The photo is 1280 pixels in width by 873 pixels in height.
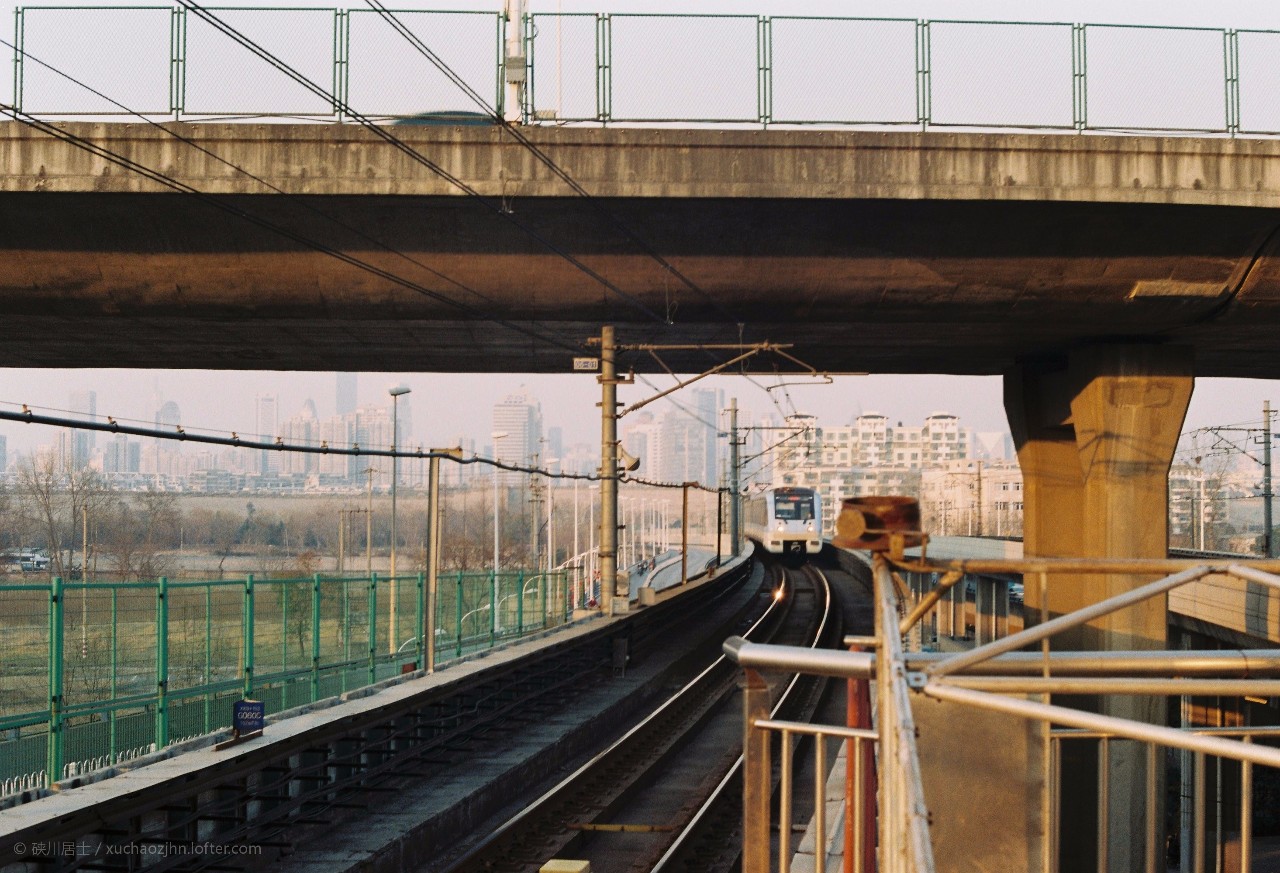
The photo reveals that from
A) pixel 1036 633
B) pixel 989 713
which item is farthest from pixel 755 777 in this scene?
pixel 1036 633

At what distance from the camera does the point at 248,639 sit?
1673 centimetres

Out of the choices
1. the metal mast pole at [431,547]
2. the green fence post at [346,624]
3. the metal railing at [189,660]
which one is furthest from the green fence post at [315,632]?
the metal mast pole at [431,547]

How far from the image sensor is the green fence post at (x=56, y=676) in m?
13.0

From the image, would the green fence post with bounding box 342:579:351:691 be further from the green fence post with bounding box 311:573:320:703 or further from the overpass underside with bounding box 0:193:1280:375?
the overpass underside with bounding box 0:193:1280:375

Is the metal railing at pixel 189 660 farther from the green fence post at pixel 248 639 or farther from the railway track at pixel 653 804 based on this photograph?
the railway track at pixel 653 804

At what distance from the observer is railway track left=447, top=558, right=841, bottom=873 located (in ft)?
41.4

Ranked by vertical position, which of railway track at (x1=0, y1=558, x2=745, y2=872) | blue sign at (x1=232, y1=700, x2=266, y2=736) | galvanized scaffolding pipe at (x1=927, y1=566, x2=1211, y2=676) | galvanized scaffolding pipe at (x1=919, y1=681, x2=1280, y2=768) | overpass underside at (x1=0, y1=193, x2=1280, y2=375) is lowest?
railway track at (x1=0, y1=558, x2=745, y2=872)

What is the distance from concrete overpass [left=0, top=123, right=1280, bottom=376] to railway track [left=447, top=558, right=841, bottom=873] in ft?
23.3

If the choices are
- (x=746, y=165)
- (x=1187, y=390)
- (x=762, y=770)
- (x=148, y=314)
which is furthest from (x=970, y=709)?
(x=1187, y=390)

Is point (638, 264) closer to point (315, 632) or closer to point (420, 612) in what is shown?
point (420, 612)

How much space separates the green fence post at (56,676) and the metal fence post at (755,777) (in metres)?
9.66

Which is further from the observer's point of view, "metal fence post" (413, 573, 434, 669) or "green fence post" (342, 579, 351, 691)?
"metal fence post" (413, 573, 434, 669)

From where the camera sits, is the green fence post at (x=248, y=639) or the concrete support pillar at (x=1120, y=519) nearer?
the green fence post at (x=248, y=639)

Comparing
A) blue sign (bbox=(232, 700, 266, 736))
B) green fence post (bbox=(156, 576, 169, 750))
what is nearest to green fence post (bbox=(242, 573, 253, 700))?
green fence post (bbox=(156, 576, 169, 750))
